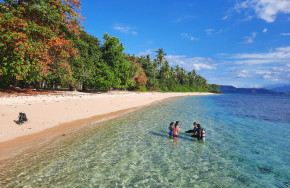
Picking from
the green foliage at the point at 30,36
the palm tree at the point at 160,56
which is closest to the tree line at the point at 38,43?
the green foliage at the point at 30,36

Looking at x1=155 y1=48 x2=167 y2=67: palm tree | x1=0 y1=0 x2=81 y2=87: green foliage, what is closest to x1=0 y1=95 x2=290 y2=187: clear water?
x1=0 y1=0 x2=81 y2=87: green foliage

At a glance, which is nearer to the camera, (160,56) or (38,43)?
(38,43)

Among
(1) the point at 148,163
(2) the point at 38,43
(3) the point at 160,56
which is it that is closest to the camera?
(1) the point at 148,163

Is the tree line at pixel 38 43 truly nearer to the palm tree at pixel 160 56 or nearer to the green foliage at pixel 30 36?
the green foliage at pixel 30 36

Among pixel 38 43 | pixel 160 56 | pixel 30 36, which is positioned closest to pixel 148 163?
pixel 38 43

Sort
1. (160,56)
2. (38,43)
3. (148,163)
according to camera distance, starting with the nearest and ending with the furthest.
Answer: (148,163), (38,43), (160,56)

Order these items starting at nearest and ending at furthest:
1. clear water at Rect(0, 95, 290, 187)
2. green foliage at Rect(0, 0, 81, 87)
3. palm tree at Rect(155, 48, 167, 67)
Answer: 1. clear water at Rect(0, 95, 290, 187)
2. green foliage at Rect(0, 0, 81, 87)
3. palm tree at Rect(155, 48, 167, 67)

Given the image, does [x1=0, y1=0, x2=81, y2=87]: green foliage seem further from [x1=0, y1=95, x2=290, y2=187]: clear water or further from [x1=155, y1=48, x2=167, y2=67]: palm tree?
[x1=155, y1=48, x2=167, y2=67]: palm tree

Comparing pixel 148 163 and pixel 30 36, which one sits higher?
pixel 30 36

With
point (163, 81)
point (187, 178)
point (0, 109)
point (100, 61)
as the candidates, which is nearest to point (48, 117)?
point (0, 109)

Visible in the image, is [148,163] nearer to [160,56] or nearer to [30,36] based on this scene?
[30,36]

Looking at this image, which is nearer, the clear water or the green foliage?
the clear water

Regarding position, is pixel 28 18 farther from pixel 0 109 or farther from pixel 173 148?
pixel 173 148

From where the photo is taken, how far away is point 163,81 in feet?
328
